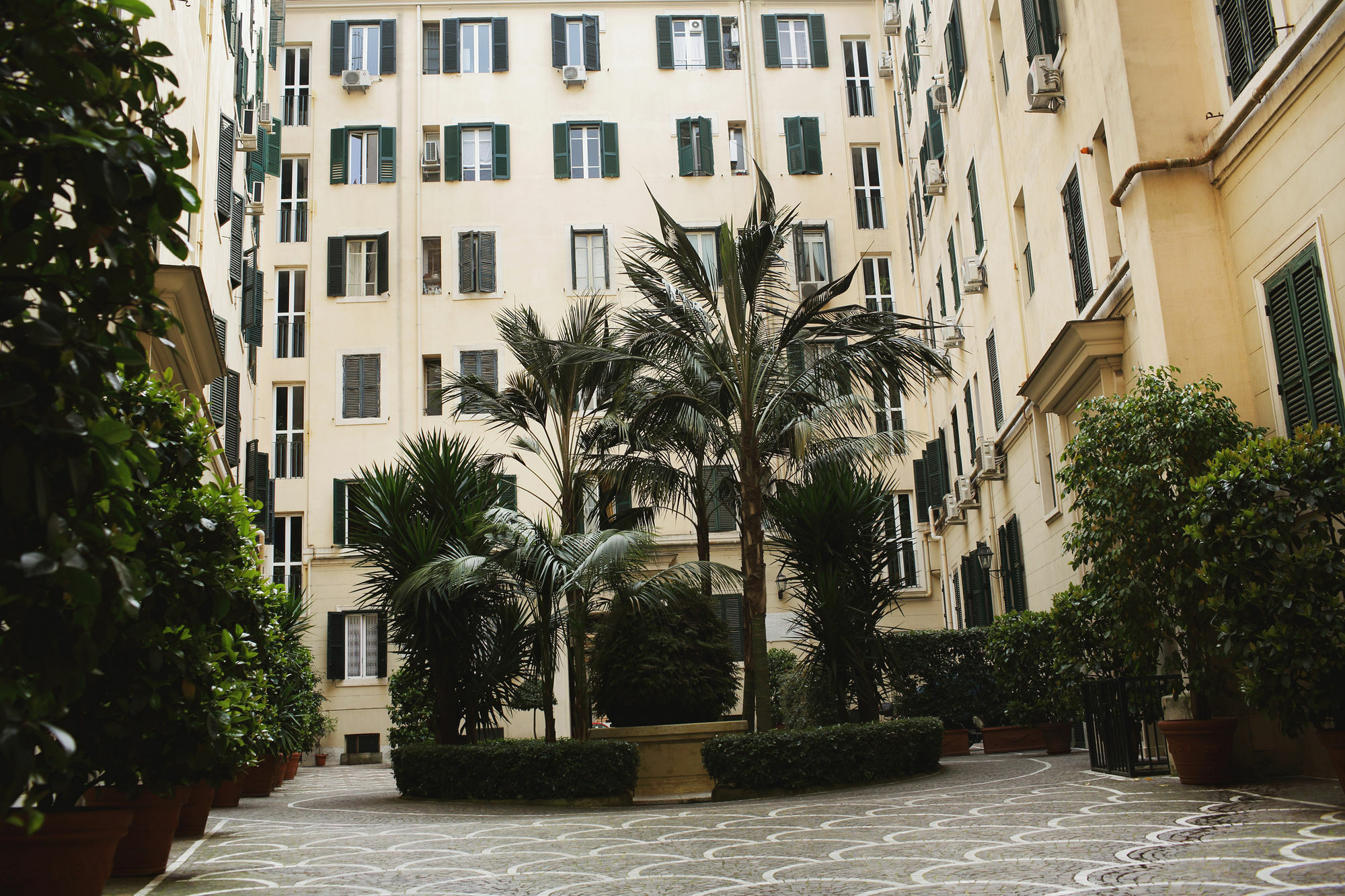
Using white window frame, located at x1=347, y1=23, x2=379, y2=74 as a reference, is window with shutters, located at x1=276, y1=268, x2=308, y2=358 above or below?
below

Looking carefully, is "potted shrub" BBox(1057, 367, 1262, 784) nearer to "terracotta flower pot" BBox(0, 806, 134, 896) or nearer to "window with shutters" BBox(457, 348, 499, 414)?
"terracotta flower pot" BBox(0, 806, 134, 896)

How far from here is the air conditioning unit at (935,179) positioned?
72.1 feet

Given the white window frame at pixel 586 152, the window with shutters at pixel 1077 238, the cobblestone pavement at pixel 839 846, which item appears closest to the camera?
the cobblestone pavement at pixel 839 846

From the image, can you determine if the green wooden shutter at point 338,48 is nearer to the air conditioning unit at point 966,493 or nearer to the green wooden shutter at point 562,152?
the green wooden shutter at point 562,152

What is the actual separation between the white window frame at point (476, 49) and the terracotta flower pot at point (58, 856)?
27.8 meters

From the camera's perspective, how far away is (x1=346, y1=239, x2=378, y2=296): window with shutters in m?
28.9

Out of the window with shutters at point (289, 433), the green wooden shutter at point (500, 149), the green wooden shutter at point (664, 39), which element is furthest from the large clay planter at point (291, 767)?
the green wooden shutter at point (664, 39)

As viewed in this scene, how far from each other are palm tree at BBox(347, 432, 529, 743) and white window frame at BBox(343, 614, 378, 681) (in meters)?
12.7

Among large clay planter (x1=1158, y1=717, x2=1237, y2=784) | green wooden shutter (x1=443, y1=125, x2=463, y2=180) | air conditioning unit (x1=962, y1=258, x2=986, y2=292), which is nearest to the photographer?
large clay planter (x1=1158, y1=717, x2=1237, y2=784)

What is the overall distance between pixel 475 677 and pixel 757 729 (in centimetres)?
355

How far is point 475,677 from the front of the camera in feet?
46.0

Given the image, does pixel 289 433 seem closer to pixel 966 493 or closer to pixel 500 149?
pixel 500 149

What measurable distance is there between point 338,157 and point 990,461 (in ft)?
59.6

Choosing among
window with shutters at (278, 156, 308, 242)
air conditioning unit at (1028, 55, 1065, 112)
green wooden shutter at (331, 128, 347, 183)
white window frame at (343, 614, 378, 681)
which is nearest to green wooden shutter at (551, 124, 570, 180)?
green wooden shutter at (331, 128, 347, 183)
